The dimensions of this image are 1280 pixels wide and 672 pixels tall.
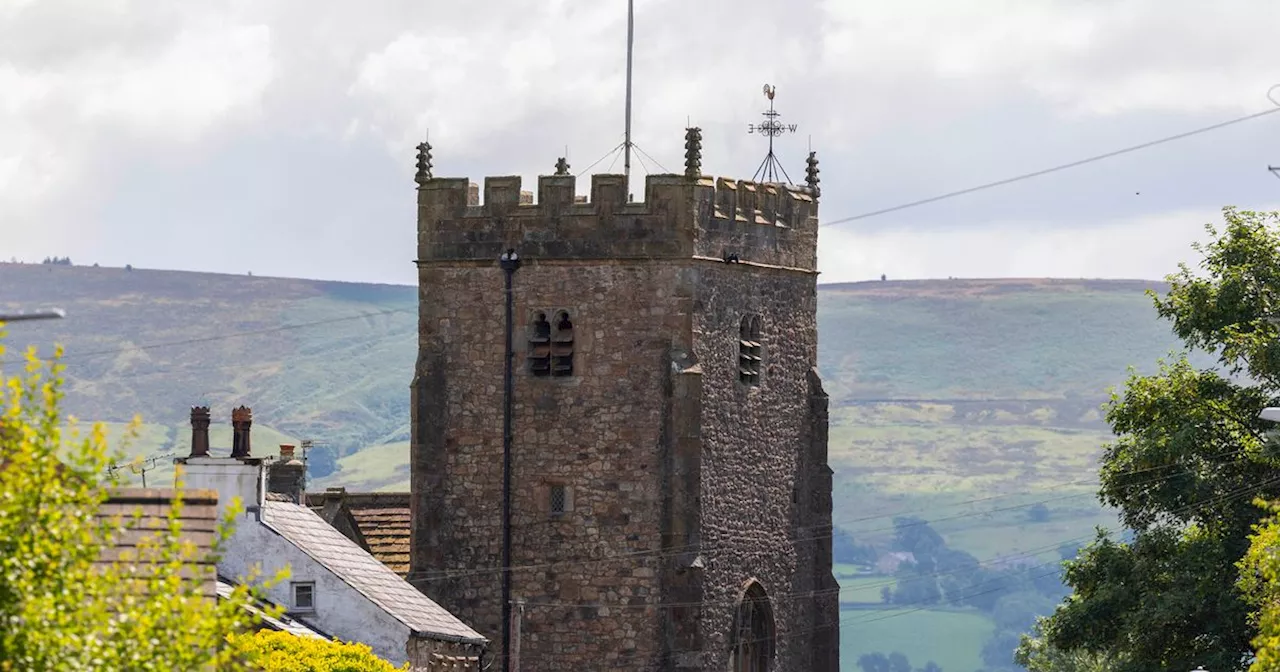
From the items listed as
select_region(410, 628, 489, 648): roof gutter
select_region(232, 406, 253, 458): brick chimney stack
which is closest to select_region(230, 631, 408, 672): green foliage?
select_region(410, 628, 489, 648): roof gutter

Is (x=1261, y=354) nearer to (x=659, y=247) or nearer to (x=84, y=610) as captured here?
(x=659, y=247)

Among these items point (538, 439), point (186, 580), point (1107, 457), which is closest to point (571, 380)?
point (538, 439)

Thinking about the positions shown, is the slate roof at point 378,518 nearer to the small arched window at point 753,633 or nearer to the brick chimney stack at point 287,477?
the brick chimney stack at point 287,477

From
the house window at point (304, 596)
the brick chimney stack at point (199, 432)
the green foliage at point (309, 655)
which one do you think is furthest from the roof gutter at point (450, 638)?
the green foliage at point (309, 655)

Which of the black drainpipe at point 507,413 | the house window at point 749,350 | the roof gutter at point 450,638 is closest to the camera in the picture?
the roof gutter at point 450,638

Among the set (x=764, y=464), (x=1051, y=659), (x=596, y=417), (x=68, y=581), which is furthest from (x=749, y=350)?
(x=68, y=581)

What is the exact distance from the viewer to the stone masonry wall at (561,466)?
70250 millimetres

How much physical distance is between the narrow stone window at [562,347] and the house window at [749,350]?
3858 millimetres

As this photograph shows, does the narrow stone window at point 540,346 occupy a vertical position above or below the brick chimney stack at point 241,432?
above

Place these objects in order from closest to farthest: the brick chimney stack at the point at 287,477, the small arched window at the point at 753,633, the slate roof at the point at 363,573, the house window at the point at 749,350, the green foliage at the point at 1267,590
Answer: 1. the green foliage at the point at 1267,590
2. the slate roof at the point at 363,573
3. the brick chimney stack at the point at 287,477
4. the small arched window at the point at 753,633
5. the house window at the point at 749,350

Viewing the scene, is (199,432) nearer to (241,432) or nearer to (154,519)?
(241,432)

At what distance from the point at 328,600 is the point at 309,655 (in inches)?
270

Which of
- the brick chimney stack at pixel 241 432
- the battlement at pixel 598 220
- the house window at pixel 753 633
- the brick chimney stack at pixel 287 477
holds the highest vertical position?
the battlement at pixel 598 220

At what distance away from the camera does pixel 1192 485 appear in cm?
6175
